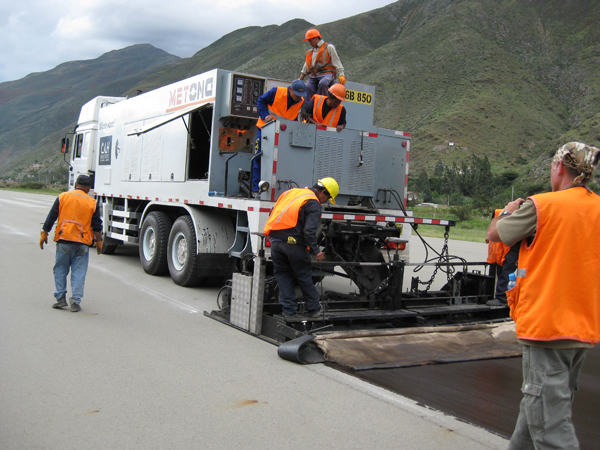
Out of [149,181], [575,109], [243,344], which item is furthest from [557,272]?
[575,109]

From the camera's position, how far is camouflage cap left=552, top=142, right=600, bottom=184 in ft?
9.51

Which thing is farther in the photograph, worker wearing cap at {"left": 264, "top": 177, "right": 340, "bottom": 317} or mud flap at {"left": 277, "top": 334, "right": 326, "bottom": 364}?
worker wearing cap at {"left": 264, "top": 177, "right": 340, "bottom": 317}

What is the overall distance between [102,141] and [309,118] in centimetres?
675

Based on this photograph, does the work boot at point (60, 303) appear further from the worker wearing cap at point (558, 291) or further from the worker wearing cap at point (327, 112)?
the worker wearing cap at point (558, 291)

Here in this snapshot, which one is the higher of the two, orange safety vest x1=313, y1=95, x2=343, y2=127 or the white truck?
orange safety vest x1=313, y1=95, x2=343, y2=127

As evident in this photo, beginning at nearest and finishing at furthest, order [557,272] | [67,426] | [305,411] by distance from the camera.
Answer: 1. [557,272]
2. [67,426]
3. [305,411]

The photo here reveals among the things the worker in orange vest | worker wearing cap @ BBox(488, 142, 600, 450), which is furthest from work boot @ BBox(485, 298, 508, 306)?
worker wearing cap @ BBox(488, 142, 600, 450)

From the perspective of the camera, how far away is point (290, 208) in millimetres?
6105

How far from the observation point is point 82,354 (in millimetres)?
5398

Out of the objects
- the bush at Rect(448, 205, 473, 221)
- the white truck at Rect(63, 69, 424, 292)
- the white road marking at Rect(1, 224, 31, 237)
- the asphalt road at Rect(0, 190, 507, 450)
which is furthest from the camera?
the bush at Rect(448, 205, 473, 221)

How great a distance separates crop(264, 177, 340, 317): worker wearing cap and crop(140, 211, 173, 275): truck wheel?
4.06 meters

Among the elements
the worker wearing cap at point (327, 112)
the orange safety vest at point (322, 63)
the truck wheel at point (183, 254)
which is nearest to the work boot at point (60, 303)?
the truck wheel at point (183, 254)

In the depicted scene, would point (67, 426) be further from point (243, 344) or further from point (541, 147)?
point (541, 147)

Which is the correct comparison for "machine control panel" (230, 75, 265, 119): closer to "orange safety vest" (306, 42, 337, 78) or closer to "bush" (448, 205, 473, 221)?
"orange safety vest" (306, 42, 337, 78)
